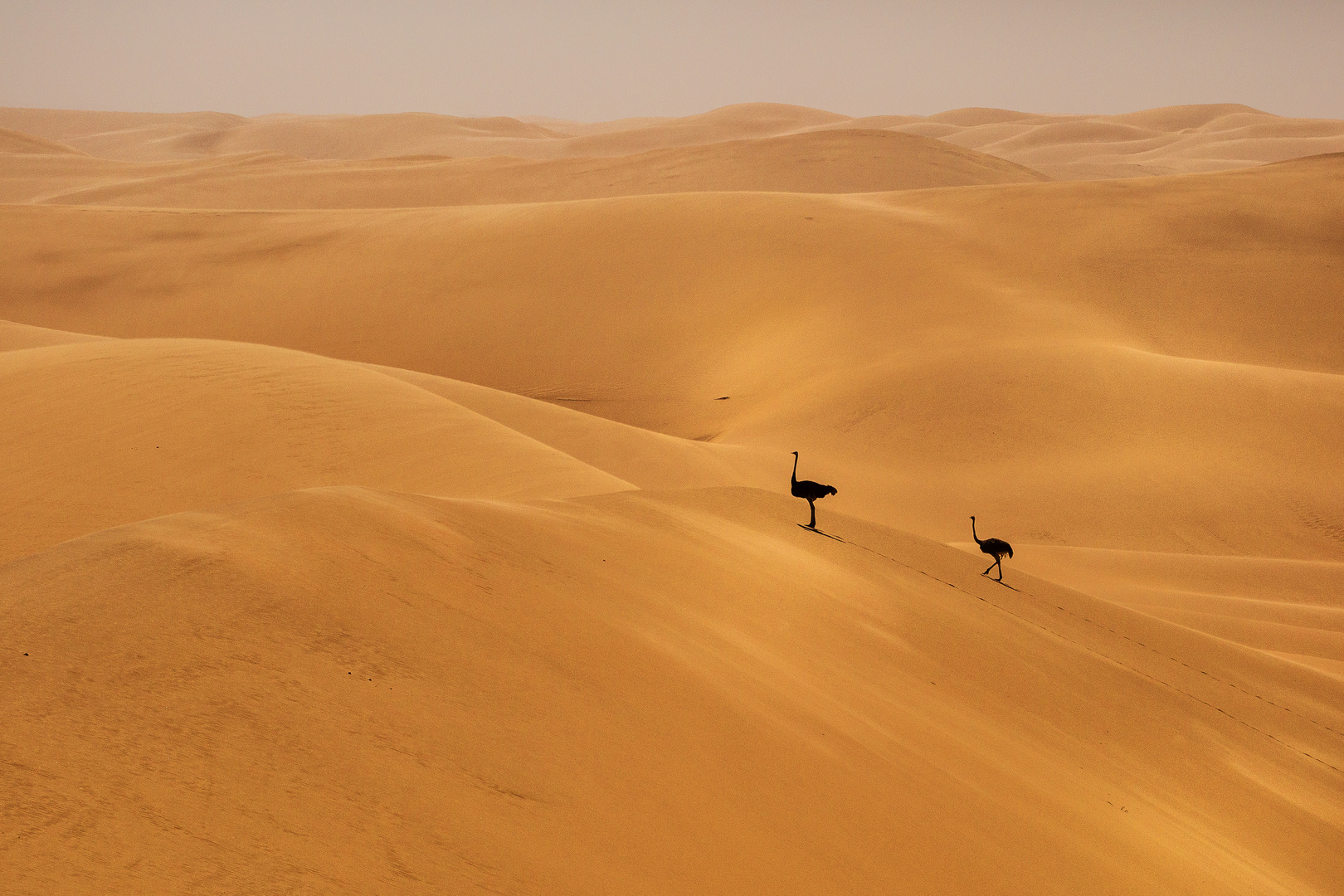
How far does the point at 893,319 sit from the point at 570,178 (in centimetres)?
3294

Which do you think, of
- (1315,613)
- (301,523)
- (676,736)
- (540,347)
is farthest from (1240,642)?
(540,347)

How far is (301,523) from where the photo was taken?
13.1ft

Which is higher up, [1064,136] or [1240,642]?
[1064,136]

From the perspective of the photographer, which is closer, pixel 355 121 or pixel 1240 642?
pixel 1240 642

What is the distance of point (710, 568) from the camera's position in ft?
18.9

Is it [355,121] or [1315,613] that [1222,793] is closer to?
[1315,613]

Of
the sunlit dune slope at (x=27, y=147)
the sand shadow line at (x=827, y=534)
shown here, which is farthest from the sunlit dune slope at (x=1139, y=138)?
the sand shadow line at (x=827, y=534)

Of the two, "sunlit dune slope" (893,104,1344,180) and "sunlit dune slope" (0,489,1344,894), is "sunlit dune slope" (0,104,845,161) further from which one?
"sunlit dune slope" (0,489,1344,894)

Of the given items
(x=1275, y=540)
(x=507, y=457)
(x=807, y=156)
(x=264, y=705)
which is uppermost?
(x=807, y=156)

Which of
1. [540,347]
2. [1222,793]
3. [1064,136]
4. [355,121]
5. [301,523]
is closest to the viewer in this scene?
[301,523]

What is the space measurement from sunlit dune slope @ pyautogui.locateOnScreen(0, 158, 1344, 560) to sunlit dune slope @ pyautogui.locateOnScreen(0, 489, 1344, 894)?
26.7ft

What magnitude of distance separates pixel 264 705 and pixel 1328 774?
21.3 feet

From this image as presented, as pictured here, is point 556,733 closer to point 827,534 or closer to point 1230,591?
point 827,534

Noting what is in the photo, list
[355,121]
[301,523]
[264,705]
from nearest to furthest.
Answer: [264,705]
[301,523]
[355,121]
